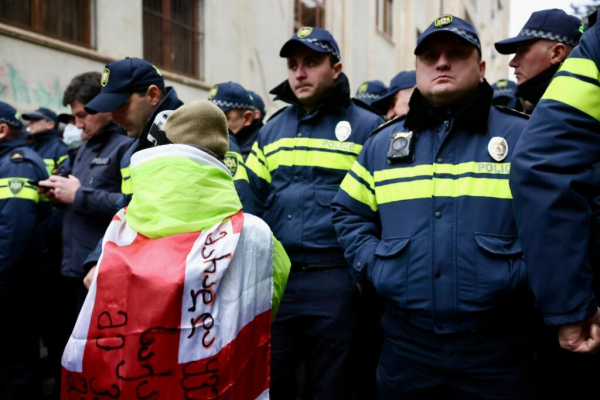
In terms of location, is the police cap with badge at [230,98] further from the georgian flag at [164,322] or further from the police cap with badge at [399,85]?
the georgian flag at [164,322]

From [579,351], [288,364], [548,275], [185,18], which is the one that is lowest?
[288,364]

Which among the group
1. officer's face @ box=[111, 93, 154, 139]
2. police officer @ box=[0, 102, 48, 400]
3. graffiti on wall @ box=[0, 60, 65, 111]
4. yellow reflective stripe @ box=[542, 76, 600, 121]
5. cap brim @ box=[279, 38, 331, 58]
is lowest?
police officer @ box=[0, 102, 48, 400]

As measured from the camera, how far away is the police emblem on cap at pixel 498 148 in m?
2.31

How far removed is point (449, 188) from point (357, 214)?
53 centimetres

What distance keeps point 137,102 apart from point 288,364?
67.1 inches

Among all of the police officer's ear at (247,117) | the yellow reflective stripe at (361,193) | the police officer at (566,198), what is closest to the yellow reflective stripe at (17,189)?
the police officer's ear at (247,117)

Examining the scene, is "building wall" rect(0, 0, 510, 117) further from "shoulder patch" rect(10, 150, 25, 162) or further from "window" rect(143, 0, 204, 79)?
"shoulder patch" rect(10, 150, 25, 162)

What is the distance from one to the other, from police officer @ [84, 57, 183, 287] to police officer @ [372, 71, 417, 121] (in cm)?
232

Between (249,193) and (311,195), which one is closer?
(311,195)

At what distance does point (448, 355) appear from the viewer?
223 cm

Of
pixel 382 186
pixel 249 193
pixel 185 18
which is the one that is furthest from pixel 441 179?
pixel 185 18

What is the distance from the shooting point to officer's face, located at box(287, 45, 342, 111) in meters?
3.27

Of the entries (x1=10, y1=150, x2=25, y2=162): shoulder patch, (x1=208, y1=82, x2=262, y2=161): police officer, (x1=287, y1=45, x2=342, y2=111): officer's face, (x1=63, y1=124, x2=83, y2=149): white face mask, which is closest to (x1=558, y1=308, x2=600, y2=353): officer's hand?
(x1=287, y1=45, x2=342, y2=111): officer's face

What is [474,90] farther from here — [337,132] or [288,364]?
[288,364]
